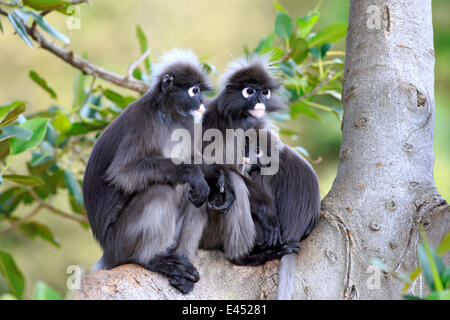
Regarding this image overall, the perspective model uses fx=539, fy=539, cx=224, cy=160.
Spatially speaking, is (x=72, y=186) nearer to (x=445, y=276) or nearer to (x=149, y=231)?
(x=149, y=231)

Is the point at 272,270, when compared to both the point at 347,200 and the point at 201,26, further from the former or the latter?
the point at 201,26

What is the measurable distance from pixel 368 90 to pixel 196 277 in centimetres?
122

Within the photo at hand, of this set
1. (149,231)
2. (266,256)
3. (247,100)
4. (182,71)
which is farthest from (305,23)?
(149,231)

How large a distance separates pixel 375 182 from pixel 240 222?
736 mm

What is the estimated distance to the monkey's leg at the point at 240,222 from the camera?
275cm

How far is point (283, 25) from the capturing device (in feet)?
11.9

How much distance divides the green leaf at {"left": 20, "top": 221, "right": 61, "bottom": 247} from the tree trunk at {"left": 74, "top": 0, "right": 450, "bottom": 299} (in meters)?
1.89

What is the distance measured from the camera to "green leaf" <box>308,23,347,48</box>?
3.56 m

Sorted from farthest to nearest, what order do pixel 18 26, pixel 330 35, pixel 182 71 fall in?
pixel 330 35, pixel 182 71, pixel 18 26

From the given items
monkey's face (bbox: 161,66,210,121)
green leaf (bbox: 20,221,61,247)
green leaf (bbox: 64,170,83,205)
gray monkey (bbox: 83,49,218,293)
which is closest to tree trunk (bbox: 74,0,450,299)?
gray monkey (bbox: 83,49,218,293)

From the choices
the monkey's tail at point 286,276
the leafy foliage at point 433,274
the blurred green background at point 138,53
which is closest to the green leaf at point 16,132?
the monkey's tail at point 286,276

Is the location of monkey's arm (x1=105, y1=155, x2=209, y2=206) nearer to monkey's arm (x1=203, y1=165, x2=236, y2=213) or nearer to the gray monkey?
the gray monkey

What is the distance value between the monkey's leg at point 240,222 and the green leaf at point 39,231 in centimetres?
190
